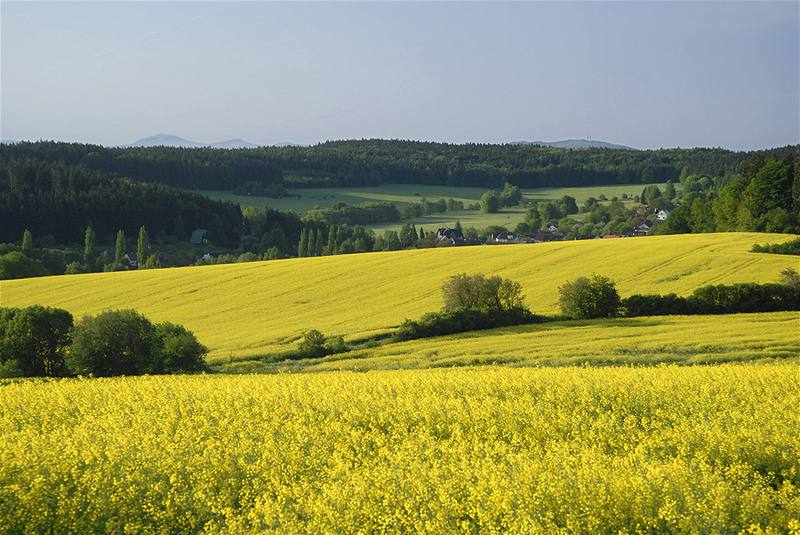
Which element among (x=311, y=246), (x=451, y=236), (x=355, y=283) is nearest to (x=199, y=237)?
(x=311, y=246)

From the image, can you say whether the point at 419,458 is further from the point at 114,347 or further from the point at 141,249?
the point at 141,249

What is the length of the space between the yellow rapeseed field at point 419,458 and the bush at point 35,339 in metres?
13.2

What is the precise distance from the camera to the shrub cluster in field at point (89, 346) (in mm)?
27828

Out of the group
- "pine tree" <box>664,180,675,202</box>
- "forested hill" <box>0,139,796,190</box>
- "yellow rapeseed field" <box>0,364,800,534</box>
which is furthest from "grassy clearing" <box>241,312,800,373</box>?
"forested hill" <box>0,139,796,190</box>

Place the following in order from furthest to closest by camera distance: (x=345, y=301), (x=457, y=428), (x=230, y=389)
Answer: (x=345, y=301) < (x=230, y=389) < (x=457, y=428)

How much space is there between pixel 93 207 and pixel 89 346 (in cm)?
8300

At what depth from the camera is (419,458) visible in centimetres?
1029

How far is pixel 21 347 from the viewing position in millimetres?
28656

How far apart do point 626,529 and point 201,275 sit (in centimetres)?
4977

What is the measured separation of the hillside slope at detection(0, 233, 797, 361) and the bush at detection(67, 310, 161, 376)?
3.32 meters

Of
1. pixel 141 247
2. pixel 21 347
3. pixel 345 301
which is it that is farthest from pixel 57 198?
pixel 21 347

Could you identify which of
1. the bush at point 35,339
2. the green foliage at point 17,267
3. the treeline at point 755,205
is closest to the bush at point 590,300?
the bush at point 35,339

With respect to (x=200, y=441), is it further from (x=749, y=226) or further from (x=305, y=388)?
(x=749, y=226)

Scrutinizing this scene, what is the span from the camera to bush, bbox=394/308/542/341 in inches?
1353
